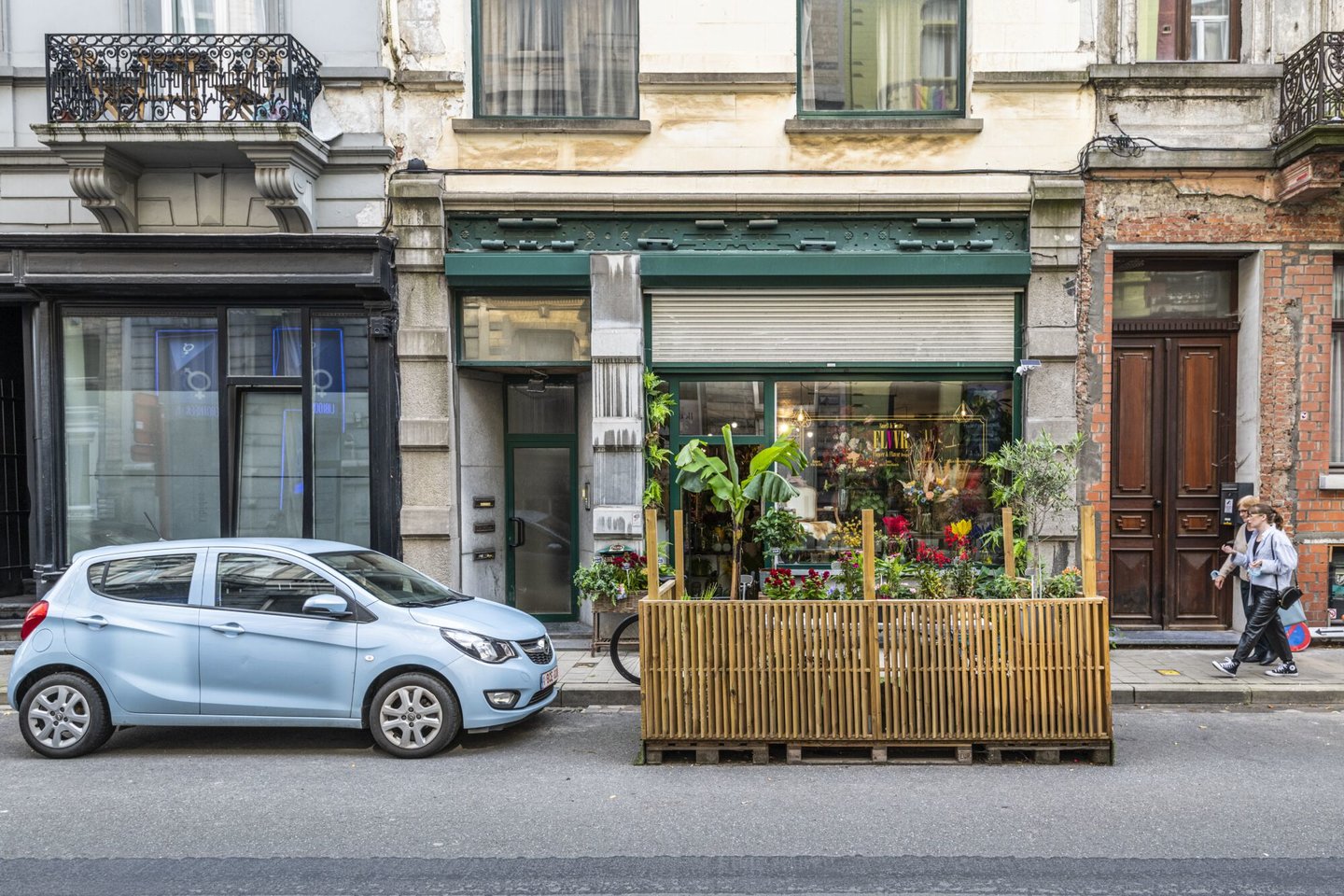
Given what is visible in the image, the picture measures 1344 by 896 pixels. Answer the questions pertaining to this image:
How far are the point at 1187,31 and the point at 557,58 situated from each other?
7242mm

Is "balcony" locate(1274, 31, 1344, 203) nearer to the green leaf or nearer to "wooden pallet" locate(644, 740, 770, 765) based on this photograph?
the green leaf

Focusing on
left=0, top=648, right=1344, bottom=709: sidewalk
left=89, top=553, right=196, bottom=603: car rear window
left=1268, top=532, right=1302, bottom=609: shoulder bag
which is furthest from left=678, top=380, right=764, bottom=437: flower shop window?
left=89, top=553, right=196, bottom=603: car rear window

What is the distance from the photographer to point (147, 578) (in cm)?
698

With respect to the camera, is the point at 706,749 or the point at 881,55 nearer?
the point at 706,749

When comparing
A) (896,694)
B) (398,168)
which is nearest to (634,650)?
(896,694)

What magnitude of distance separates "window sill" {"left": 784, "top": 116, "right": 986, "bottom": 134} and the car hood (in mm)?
6325

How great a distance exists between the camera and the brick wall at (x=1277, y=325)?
33.7 ft

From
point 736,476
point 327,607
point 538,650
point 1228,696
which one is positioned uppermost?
point 736,476

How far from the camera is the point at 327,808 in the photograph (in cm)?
560

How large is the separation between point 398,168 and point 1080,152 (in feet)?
25.2

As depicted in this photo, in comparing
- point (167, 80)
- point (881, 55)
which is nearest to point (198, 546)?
point (167, 80)

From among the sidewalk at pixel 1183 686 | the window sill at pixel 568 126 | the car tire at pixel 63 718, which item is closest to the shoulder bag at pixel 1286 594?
the sidewalk at pixel 1183 686

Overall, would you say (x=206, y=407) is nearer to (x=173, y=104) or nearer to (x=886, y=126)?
(x=173, y=104)

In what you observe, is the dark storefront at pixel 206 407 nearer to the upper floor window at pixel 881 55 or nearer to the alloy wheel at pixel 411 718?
the alloy wheel at pixel 411 718
